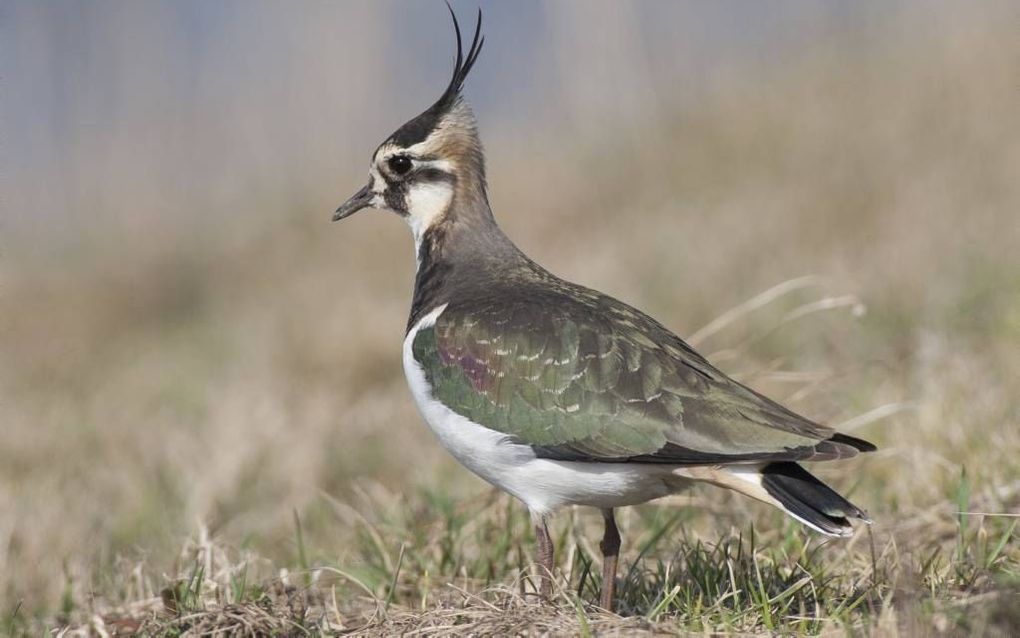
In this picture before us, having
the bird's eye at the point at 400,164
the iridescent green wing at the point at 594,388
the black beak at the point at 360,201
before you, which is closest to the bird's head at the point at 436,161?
the bird's eye at the point at 400,164

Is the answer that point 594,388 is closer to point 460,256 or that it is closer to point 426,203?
point 460,256

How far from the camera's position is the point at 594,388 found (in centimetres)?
444

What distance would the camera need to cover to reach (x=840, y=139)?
14.5m

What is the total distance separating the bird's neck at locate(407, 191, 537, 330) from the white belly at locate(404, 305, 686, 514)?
759mm

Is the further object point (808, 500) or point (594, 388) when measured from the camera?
point (594, 388)

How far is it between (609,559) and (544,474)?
449 mm

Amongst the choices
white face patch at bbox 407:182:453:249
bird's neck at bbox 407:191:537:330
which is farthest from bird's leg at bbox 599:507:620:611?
white face patch at bbox 407:182:453:249

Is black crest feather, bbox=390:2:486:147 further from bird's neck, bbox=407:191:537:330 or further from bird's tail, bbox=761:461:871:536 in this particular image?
bird's tail, bbox=761:461:871:536

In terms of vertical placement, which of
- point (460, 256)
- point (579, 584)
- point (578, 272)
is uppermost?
point (578, 272)

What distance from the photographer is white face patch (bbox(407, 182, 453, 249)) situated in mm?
5738

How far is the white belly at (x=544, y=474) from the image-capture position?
433 centimetres

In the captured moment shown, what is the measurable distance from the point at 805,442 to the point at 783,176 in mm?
10534

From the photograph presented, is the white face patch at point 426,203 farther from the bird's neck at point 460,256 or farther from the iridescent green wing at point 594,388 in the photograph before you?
the iridescent green wing at point 594,388

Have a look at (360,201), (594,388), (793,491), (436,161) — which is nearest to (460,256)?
(436,161)
